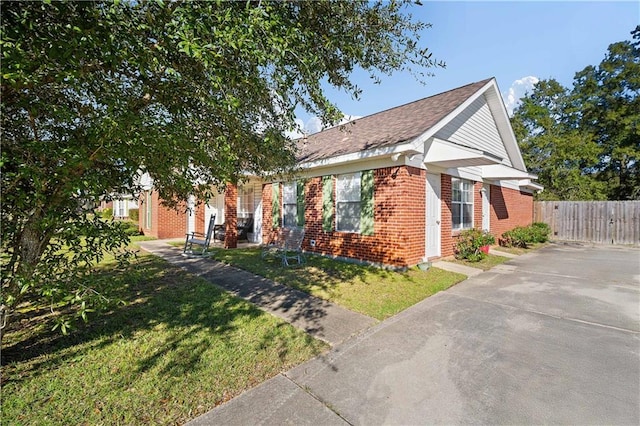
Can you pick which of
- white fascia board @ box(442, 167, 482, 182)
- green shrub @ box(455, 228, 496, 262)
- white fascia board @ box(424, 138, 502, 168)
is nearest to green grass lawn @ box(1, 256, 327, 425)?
white fascia board @ box(424, 138, 502, 168)

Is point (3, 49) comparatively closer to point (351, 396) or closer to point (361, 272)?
point (351, 396)

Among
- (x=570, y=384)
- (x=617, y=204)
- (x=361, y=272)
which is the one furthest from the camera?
(x=617, y=204)

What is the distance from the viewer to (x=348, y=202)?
28.4ft

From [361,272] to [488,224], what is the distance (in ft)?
24.1

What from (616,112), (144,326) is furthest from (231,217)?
(616,112)

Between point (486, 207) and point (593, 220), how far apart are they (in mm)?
8037

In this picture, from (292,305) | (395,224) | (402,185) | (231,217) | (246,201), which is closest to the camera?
(292,305)

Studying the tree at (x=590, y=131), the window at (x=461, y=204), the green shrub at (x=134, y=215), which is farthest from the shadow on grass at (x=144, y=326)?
the tree at (x=590, y=131)

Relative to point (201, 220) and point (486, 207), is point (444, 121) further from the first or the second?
point (201, 220)

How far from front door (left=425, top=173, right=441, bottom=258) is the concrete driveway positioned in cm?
304

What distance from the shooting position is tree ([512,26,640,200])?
2347 cm

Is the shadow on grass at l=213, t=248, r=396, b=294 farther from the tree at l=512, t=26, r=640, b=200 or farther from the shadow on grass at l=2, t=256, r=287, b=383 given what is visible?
the tree at l=512, t=26, r=640, b=200

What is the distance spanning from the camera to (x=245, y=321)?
14.1ft

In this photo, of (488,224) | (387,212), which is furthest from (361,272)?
(488,224)
